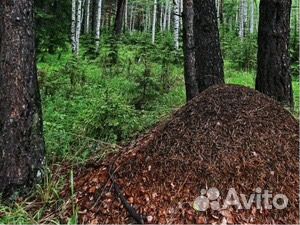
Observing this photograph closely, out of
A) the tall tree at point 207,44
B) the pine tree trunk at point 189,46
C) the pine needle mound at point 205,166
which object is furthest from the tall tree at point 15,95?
the tall tree at point 207,44

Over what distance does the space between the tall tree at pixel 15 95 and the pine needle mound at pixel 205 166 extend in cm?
65

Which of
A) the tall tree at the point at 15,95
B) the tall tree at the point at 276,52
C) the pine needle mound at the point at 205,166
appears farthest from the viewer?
the tall tree at the point at 276,52

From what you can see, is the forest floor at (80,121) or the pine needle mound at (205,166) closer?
the pine needle mound at (205,166)

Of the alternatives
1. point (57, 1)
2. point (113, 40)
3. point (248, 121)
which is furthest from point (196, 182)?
point (57, 1)

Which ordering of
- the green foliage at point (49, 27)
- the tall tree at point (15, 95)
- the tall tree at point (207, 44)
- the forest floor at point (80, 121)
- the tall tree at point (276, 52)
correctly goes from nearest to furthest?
the forest floor at point (80, 121) → the tall tree at point (15, 95) → the tall tree at point (276, 52) → the tall tree at point (207, 44) → the green foliage at point (49, 27)

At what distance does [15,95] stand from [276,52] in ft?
15.8

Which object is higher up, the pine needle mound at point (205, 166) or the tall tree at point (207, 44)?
the tall tree at point (207, 44)

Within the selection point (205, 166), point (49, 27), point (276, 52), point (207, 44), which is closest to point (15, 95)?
point (205, 166)

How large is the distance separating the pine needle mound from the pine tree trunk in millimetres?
1604

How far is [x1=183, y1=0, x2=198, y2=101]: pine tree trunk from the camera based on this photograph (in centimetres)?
611

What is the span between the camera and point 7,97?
432 centimetres

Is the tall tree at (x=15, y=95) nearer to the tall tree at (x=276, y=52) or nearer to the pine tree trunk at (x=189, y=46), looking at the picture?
the pine tree trunk at (x=189, y=46)

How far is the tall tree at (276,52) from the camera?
7.37 metres

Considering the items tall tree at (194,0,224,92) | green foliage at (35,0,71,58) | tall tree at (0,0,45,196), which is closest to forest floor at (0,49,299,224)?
tall tree at (0,0,45,196)
